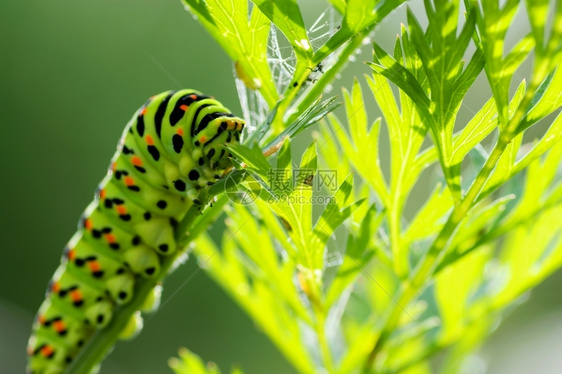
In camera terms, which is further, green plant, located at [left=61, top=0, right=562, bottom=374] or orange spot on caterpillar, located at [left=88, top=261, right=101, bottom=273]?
orange spot on caterpillar, located at [left=88, top=261, right=101, bottom=273]

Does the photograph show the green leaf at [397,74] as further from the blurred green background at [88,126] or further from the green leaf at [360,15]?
the blurred green background at [88,126]

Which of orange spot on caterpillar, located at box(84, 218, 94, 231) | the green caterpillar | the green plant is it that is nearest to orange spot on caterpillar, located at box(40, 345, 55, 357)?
the green caterpillar

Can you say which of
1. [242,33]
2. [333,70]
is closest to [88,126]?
[242,33]

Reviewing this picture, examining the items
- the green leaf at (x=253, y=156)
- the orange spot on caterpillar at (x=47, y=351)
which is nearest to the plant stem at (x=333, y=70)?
the green leaf at (x=253, y=156)

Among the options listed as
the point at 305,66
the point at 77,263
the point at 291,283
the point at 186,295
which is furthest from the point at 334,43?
Result: the point at 186,295

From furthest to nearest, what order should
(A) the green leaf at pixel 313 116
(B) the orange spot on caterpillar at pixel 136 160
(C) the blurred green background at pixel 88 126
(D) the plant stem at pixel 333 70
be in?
(C) the blurred green background at pixel 88 126
(B) the orange spot on caterpillar at pixel 136 160
(D) the plant stem at pixel 333 70
(A) the green leaf at pixel 313 116

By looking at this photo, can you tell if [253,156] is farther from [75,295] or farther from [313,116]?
[75,295]

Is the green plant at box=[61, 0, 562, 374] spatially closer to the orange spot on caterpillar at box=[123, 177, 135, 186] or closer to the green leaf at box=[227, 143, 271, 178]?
the green leaf at box=[227, 143, 271, 178]

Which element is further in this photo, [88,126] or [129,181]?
[88,126]
